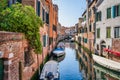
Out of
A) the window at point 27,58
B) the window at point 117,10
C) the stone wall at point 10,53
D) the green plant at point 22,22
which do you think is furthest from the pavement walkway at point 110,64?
the stone wall at point 10,53

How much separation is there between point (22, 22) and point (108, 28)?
53.9ft

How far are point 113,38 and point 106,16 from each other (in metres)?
4.22

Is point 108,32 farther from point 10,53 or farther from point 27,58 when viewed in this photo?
point 10,53

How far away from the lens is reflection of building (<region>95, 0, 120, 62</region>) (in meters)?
21.3

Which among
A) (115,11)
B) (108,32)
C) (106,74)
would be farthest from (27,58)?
(108,32)

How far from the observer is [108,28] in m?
24.5

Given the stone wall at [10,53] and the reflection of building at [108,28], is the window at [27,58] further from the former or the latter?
the reflection of building at [108,28]

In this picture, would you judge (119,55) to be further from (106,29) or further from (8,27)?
(8,27)

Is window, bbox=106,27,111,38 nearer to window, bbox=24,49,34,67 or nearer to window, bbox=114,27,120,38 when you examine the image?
window, bbox=114,27,120,38

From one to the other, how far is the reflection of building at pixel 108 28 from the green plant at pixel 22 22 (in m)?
10.6

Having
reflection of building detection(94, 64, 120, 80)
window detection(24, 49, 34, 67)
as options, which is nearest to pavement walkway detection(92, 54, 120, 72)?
reflection of building detection(94, 64, 120, 80)

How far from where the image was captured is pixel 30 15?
1084 cm

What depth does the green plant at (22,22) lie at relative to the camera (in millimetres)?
9602

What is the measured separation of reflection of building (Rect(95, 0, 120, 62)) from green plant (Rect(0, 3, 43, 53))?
10.6m
